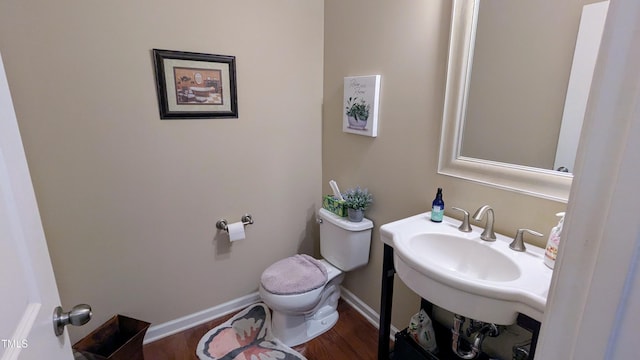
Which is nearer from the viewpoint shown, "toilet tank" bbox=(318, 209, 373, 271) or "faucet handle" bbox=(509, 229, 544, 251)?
"faucet handle" bbox=(509, 229, 544, 251)

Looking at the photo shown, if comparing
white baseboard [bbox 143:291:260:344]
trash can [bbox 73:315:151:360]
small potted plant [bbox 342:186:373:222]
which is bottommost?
white baseboard [bbox 143:291:260:344]

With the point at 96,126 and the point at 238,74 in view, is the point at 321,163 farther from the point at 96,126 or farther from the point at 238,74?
the point at 96,126

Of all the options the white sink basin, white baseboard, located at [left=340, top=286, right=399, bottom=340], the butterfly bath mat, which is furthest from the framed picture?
white baseboard, located at [left=340, top=286, right=399, bottom=340]

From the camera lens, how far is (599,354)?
35cm

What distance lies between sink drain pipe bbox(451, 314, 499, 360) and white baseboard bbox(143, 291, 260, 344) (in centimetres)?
134

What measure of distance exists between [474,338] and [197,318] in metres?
1.60

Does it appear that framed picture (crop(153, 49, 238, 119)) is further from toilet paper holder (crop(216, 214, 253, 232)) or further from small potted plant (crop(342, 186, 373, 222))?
small potted plant (crop(342, 186, 373, 222))

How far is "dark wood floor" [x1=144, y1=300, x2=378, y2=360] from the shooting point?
1755 mm

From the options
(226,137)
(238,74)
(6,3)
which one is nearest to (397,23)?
(238,74)

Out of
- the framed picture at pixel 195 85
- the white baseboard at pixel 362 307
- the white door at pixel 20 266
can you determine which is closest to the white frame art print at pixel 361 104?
the framed picture at pixel 195 85

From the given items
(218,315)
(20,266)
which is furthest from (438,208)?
(218,315)

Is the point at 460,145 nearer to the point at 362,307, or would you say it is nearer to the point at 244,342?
the point at 362,307

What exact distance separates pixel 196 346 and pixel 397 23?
6.85ft

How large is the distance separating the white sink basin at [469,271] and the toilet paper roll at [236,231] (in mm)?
975
